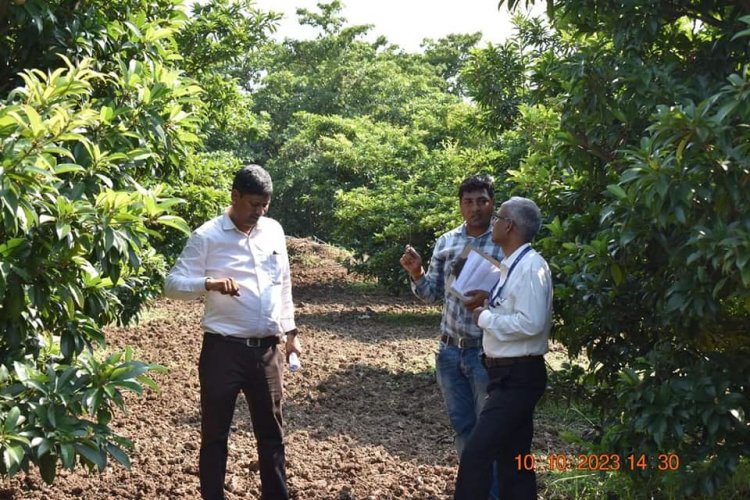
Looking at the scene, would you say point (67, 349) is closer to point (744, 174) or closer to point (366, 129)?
point (744, 174)

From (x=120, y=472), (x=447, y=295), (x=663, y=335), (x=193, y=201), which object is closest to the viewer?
(x=663, y=335)

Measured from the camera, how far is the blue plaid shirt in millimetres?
4957

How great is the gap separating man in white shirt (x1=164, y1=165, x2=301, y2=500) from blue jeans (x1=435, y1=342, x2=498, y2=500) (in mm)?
944

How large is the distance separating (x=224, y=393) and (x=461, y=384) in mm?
1309

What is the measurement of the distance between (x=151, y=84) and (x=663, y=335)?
112 inches

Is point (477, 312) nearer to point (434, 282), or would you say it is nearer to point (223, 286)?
point (434, 282)

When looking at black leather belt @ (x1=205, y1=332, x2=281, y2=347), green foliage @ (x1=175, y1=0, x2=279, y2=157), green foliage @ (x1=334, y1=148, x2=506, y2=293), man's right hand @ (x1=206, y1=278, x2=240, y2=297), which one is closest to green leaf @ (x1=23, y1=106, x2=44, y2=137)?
man's right hand @ (x1=206, y1=278, x2=240, y2=297)

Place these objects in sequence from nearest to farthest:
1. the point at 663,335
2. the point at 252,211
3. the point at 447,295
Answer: the point at 663,335 < the point at 252,211 < the point at 447,295

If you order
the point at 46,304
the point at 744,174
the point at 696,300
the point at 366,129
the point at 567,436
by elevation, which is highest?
the point at 366,129

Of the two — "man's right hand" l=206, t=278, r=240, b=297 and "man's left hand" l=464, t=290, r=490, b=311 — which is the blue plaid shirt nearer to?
"man's left hand" l=464, t=290, r=490, b=311

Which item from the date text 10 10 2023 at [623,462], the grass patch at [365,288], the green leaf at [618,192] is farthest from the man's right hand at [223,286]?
the grass patch at [365,288]

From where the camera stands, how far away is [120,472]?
6078 mm

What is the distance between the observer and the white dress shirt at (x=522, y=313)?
432 centimetres

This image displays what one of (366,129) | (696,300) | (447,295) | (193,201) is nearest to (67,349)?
(447,295)
